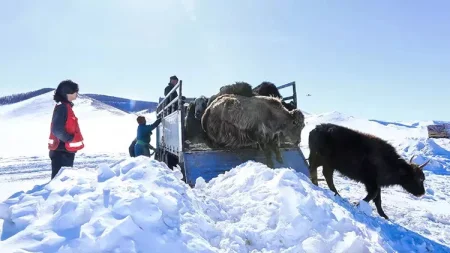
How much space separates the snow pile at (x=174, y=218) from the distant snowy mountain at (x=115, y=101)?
68.8 m

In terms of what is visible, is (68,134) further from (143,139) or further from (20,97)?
(20,97)

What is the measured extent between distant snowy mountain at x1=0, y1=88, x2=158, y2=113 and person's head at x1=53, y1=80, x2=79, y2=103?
67.8 metres

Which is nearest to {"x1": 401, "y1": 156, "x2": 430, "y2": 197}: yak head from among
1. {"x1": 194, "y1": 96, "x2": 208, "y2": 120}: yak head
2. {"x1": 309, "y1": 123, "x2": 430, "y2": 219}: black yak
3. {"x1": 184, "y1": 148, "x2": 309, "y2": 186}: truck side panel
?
{"x1": 309, "y1": 123, "x2": 430, "y2": 219}: black yak

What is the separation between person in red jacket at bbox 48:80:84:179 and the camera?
170 inches

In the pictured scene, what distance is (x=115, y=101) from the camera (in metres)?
84.8

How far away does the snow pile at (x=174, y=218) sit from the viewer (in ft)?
8.46

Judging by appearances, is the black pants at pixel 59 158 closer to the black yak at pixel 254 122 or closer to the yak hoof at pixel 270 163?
the black yak at pixel 254 122

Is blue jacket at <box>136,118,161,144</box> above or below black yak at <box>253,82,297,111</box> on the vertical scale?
below

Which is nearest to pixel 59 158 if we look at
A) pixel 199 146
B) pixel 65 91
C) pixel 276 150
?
pixel 65 91

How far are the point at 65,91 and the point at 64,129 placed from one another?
48 centimetres

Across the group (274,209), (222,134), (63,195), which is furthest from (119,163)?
(222,134)

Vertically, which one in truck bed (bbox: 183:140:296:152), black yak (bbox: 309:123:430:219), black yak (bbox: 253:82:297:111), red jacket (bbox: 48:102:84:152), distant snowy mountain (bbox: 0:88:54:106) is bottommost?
black yak (bbox: 309:123:430:219)

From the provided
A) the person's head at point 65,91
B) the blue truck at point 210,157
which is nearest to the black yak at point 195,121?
the blue truck at point 210,157

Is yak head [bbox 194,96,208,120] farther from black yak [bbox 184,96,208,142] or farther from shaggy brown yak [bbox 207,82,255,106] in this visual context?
shaggy brown yak [bbox 207,82,255,106]
